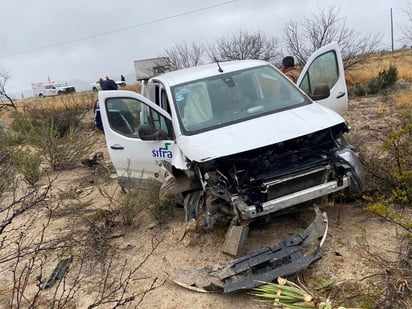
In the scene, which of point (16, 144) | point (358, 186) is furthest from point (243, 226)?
point (16, 144)

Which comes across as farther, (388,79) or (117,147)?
(388,79)

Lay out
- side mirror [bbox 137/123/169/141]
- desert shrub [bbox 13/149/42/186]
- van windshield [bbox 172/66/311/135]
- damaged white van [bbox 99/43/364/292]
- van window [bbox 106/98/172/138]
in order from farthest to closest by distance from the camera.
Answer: desert shrub [bbox 13/149/42/186]
van window [bbox 106/98/172/138]
side mirror [bbox 137/123/169/141]
van windshield [bbox 172/66/311/135]
damaged white van [bbox 99/43/364/292]

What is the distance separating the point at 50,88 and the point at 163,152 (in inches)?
2014

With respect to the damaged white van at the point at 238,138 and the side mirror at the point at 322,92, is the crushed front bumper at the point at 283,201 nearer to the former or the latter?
the damaged white van at the point at 238,138

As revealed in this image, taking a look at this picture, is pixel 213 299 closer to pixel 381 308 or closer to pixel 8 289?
pixel 381 308

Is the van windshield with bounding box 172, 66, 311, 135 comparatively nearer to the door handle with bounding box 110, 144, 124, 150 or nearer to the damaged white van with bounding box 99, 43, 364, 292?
the damaged white van with bounding box 99, 43, 364, 292

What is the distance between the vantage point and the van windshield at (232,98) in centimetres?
462

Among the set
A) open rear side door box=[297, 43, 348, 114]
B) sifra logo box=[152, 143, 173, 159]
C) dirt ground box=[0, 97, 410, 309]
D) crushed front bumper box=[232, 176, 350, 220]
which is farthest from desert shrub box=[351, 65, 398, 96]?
crushed front bumper box=[232, 176, 350, 220]

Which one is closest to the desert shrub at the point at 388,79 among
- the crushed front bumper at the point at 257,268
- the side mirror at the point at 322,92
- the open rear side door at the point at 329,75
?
the open rear side door at the point at 329,75

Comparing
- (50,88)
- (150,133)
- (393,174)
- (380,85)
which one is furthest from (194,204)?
(50,88)

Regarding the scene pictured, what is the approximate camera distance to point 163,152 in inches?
197

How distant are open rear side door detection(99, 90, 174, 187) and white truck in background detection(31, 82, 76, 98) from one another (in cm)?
4785

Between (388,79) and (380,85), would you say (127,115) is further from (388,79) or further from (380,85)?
(388,79)

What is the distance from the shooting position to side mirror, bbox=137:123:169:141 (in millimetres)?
4824
